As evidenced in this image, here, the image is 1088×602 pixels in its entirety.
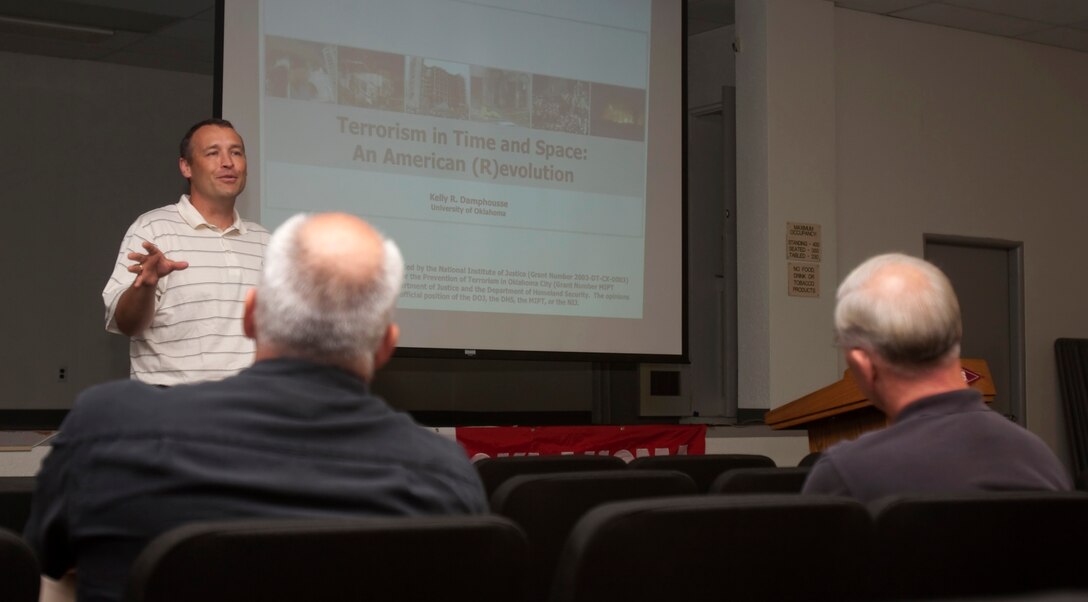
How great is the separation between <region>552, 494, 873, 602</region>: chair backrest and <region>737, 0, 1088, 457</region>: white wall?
16.7 feet

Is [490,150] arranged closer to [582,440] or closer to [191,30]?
[582,440]

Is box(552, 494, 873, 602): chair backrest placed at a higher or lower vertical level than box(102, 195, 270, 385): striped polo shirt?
lower

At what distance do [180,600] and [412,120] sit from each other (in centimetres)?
419

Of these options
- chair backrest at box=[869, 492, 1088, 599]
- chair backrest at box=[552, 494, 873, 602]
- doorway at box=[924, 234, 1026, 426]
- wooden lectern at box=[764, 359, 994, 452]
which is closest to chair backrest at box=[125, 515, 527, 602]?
chair backrest at box=[552, 494, 873, 602]

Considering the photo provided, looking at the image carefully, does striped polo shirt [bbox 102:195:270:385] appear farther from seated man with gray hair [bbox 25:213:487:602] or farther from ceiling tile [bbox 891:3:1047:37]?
ceiling tile [bbox 891:3:1047:37]

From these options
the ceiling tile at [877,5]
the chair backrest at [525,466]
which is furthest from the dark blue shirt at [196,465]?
the ceiling tile at [877,5]

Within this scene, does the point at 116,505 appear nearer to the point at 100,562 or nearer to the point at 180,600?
the point at 100,562

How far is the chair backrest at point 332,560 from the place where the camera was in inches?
43.1

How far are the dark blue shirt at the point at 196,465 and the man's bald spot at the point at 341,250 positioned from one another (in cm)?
12

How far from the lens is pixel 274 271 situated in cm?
137

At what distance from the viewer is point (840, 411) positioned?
12.3 feet

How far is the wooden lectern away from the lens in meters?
3.65

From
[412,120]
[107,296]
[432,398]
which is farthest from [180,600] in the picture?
[432,398]

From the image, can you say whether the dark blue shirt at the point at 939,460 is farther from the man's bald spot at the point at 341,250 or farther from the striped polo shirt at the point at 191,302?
the striped polo shirt at the point at 191,302
